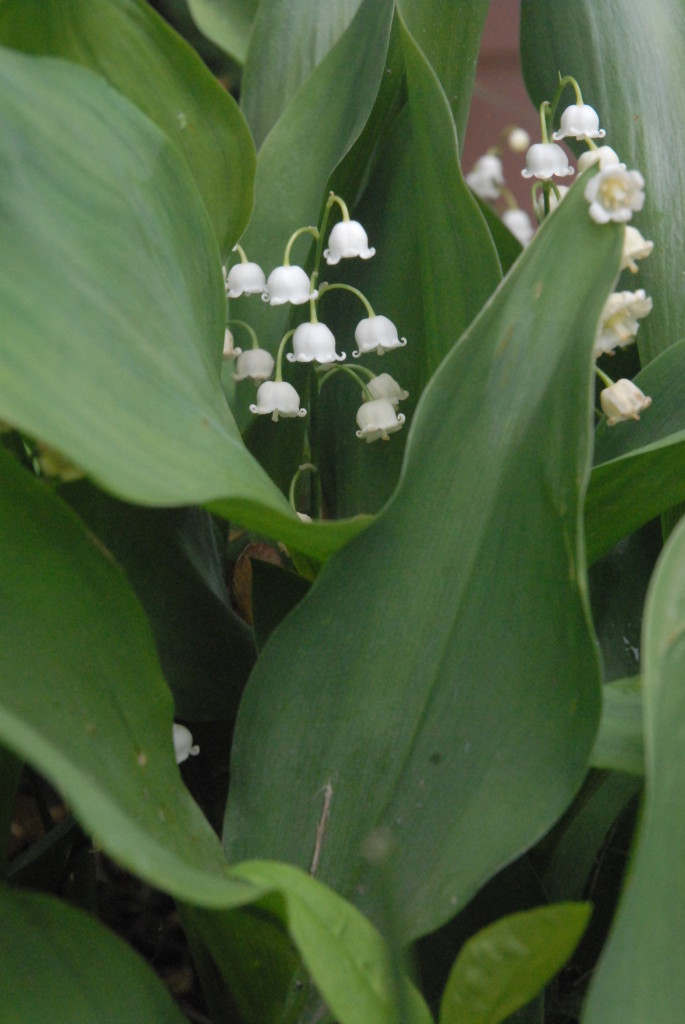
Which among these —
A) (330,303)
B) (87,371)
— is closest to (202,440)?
(87,371)

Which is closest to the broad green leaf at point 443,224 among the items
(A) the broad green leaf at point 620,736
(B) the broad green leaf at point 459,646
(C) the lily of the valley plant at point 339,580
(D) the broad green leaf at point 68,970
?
(C) the lily of the valley plant at point 339,580

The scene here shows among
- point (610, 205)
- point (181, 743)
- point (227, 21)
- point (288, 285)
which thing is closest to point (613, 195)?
point (610, 205)

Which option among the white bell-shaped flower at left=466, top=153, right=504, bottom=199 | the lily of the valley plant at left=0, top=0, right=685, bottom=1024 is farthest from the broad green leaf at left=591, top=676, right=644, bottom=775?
the white bell-shaped flower at left=466, top=153, right=504, bottom=199

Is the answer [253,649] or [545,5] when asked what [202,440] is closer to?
[253,649]

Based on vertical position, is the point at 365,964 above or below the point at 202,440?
below

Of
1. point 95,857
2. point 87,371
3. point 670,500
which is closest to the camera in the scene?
point 87,371

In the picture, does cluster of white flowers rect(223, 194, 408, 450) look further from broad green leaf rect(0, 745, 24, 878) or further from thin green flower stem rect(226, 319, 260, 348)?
broad green leaf rect(0, 745, 24, 878)
